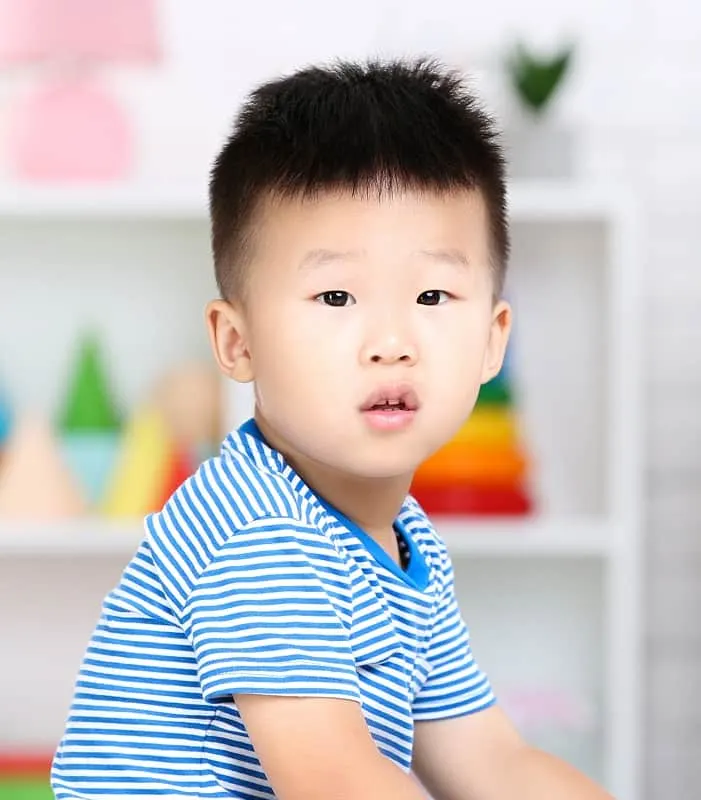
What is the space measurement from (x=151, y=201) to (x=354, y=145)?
1.28 meters

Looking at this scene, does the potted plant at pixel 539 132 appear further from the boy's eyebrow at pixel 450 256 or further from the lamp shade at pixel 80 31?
the boy's eyebrow at pixel 450 256

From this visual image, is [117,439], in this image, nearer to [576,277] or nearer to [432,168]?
[576,277]

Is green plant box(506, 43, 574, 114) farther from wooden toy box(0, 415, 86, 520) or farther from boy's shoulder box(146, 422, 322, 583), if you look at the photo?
boy's shoulder box(146, 422, 322, 583)

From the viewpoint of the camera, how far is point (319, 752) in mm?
807

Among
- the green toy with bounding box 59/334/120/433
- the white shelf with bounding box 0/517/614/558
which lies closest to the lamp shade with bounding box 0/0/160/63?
the green toy with bounding box 59/334/120/433

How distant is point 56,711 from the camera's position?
2.39m

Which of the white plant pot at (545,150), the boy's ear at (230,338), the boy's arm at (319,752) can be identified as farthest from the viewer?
the white plant pot at (545,150)

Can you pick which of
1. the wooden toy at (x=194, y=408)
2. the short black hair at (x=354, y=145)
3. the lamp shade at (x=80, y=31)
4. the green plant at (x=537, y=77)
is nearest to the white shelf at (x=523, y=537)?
the wooden toy at (x=194, y=408)

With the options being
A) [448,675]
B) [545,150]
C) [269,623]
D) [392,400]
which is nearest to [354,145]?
[392,400]

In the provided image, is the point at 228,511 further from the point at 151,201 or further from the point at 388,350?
the point at 151,201

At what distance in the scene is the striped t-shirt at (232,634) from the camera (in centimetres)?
83

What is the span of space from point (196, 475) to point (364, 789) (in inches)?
9.5

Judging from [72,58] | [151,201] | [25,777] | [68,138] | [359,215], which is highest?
[72,58]

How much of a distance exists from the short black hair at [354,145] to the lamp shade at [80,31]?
1.26 m
